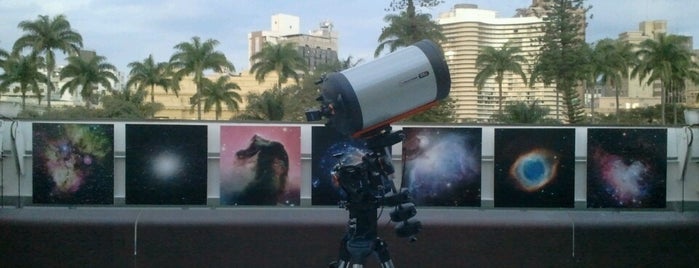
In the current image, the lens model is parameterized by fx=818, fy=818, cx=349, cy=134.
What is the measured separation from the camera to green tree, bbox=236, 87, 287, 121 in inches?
1858

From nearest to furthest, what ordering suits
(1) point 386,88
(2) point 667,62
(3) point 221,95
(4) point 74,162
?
(1) point 386,88 → (4) point 74,162 → (2) point 667,62 → (3) point 221,95

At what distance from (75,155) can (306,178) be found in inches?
123

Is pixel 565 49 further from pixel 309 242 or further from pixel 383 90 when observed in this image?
pixel 383 90

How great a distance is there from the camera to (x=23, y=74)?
7094cm

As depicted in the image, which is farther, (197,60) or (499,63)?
(197,60)

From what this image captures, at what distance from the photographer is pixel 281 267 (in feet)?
35.1

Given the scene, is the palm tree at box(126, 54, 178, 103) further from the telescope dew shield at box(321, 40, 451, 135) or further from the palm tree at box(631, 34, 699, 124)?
the telescope dew shield at box(321, 40, 451, 135)

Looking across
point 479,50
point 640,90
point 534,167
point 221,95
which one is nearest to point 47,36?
point 221,95

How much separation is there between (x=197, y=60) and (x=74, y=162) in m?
62.5

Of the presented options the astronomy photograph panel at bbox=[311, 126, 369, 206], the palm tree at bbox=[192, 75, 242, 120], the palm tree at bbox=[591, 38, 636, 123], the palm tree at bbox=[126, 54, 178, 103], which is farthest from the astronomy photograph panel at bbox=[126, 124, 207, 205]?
the palm tree at bbox=[126, 54, 178, 103]

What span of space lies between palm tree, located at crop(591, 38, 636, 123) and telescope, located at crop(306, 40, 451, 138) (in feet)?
154

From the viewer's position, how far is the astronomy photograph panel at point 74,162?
11.0 meters

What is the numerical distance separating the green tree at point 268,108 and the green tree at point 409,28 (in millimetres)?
7512

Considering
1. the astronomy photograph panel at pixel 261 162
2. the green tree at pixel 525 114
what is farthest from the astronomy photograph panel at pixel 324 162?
the green tree at pixel 525 114
